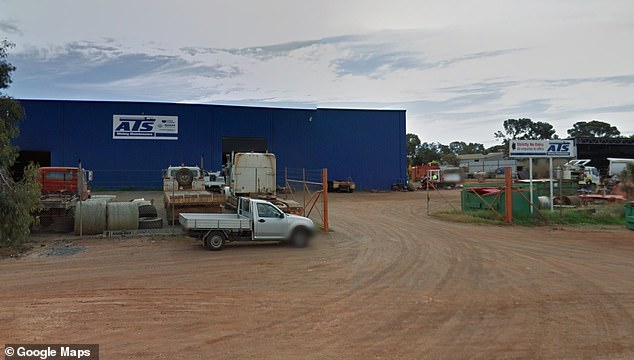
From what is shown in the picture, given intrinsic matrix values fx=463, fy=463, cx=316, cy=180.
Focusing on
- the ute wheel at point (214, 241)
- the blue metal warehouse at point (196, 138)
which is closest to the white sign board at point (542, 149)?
the ute wheel at point (214, 241)

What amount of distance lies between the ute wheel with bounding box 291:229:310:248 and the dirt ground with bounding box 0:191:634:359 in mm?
531

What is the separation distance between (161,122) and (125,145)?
357 cm

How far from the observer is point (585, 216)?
2131 centimetres

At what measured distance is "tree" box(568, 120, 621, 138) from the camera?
11250 cm

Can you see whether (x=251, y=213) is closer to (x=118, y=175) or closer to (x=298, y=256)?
(x=298, y=256)

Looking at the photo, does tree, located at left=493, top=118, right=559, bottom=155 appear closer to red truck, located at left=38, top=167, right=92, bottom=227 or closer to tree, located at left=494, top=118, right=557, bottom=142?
tree, located at left=494, top=118, right=557, bottom=142

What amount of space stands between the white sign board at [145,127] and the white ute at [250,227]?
2854 cm

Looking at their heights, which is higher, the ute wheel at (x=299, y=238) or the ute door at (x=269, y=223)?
the ute door at (x=269, y=223)

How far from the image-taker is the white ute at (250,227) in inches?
513

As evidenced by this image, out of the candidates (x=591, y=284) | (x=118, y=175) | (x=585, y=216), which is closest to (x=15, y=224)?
(x=591, y=284)

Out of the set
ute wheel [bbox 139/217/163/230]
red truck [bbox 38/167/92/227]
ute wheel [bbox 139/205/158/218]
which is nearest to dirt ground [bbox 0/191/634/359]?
red truck [bbox 38/167/92/227]

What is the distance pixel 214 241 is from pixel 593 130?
128255 millimetres

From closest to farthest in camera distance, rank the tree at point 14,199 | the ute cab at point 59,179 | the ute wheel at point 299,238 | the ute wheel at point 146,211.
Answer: the tree at point 14,199 → the ute wheel at point 299,238 → the ute wheel at point 146,211 → the ute cab at point 59,179

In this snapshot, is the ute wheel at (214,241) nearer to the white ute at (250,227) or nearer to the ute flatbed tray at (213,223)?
the white ute at (250,227)
